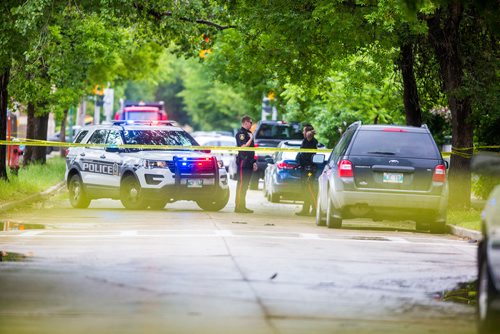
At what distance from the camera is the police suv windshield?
25.1 meters

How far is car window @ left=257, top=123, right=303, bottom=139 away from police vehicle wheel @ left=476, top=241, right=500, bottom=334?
95.6ft

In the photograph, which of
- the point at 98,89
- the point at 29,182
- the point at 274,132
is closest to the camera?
the point at 29,182

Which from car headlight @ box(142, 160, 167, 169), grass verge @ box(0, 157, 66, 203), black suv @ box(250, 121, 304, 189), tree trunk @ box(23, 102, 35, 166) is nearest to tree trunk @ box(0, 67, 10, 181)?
grass verge @ box(0, 157, 66, 203)

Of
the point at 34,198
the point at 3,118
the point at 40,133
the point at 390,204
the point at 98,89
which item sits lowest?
the point at 34,198

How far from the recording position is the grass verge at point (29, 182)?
1045 inches

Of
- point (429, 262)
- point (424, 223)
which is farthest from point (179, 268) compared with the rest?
point (424, 223)

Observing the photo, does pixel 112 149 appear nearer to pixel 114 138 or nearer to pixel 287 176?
pixel 114 138

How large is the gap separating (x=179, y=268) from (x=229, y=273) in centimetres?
65

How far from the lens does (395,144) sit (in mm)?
19625

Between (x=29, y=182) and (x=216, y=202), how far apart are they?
22.9 feet

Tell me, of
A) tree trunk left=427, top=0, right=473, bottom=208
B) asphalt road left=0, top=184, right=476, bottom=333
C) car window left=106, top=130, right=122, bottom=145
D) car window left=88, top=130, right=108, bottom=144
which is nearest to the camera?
asphalt road left=0, top=184, right=476, bottom=333

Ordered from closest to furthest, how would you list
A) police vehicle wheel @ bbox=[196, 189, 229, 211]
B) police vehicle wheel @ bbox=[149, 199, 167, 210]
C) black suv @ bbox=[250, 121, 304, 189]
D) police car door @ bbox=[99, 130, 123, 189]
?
police car door @ bbox=[99, 130, 123, 189]
police vehicle wheel @ bbox=[149, 199, 167, 210]
police vehicle wheel @ bbox=[196, 189, 229, 211]
black suv @ bbox=[250, 121, 304, 189]

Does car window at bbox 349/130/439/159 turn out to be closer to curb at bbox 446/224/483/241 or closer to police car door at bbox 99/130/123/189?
curb at bbox 446/224/483/241

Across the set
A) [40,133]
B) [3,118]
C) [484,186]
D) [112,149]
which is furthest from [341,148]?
[40,133]
